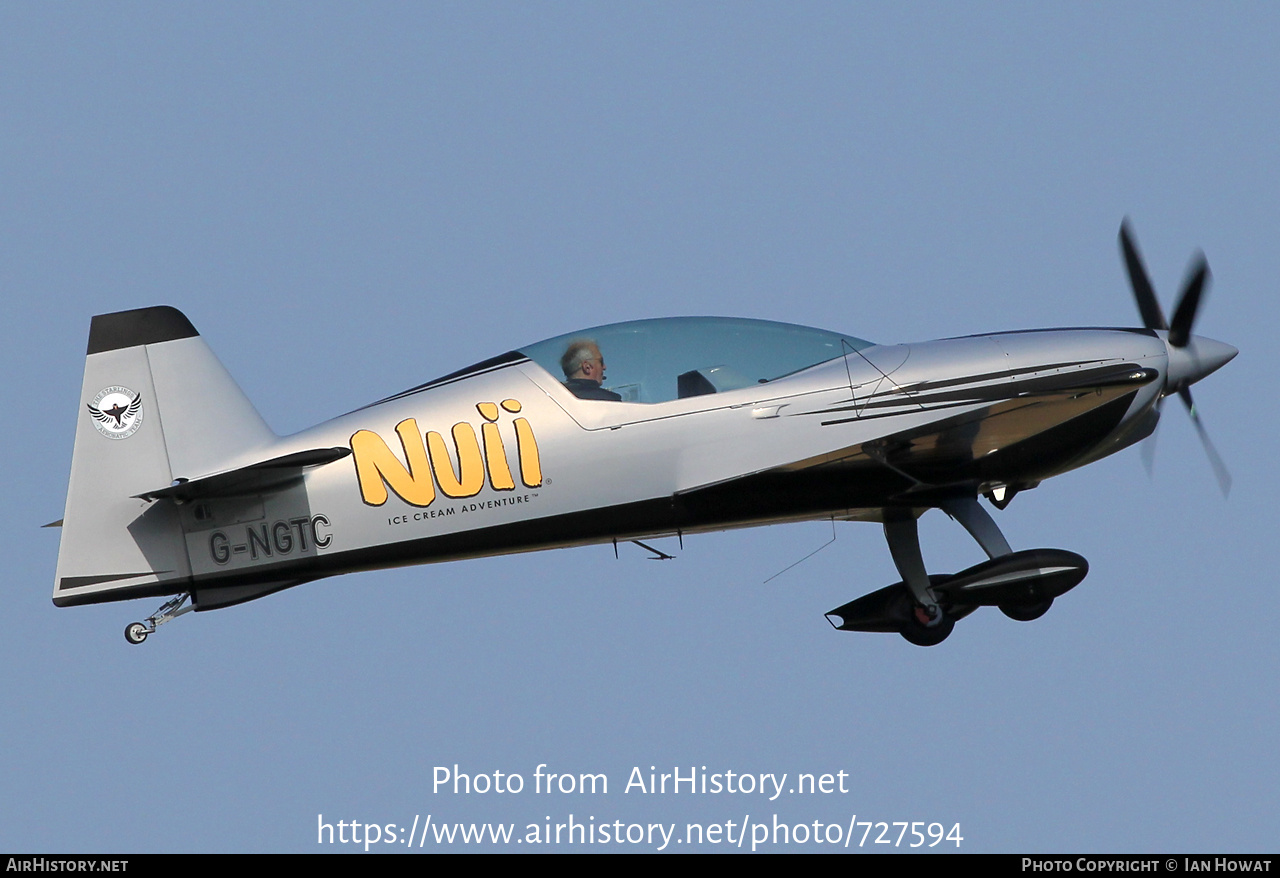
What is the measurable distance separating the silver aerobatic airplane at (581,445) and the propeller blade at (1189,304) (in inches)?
0.7

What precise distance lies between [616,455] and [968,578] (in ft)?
10.2

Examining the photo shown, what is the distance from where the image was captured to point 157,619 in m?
11.8

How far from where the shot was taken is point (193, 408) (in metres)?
12.1

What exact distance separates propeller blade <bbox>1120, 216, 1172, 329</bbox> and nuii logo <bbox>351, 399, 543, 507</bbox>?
557cm

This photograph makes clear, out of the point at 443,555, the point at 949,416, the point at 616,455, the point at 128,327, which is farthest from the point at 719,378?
the point at 128,327

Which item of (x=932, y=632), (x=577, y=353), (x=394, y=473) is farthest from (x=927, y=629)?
(x=394, y=473)

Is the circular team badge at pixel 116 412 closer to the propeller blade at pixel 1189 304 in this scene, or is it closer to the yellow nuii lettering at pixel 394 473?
the yellow nuii lettering at pixel 394 473

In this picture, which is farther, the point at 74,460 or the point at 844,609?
the point at 844,609

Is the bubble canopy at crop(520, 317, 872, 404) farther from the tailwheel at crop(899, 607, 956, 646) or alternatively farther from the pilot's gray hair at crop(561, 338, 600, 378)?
the tailwheel at crop(899, 607, 956, 646)

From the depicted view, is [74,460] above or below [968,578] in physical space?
→ above

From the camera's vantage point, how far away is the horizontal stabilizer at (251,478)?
1152 centimetres

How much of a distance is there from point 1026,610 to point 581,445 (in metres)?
3.94

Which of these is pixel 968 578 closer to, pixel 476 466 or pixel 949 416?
pixel 949 416

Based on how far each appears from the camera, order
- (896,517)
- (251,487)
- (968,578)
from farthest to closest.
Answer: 1. (896,517)
2. (968,578)
3. (251,487)
